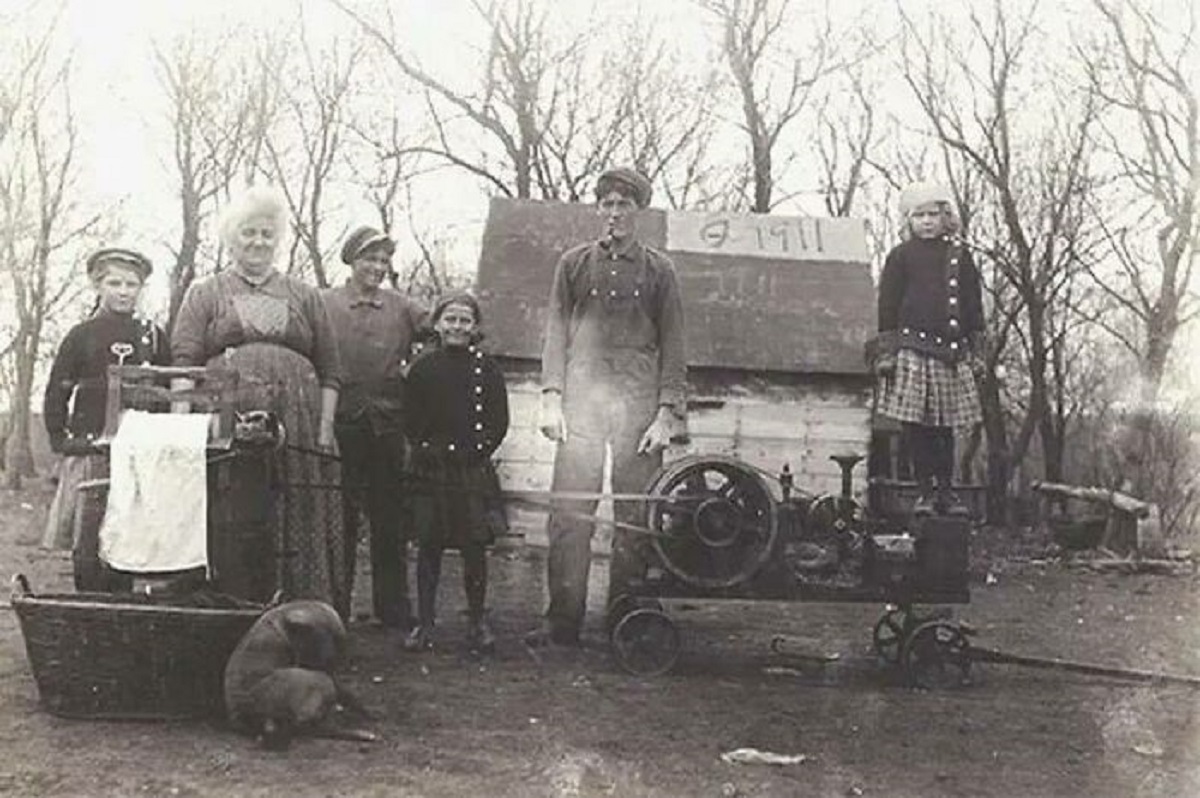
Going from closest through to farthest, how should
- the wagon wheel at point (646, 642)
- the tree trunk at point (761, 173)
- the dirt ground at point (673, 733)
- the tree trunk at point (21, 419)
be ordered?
the dirt ground at point (673, 733) < the wagon wheel at point (646, 642) < the tree trunk at point (21, 419) < the tree trunk at point (761, 173)

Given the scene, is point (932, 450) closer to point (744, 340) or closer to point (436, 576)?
point (436, 576)

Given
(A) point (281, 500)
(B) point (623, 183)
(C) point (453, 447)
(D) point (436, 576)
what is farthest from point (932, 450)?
(A) point (281, 500)

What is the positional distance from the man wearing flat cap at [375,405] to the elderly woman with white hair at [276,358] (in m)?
0.89

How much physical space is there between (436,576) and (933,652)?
217cm

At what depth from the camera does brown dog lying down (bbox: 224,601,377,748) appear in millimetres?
4199

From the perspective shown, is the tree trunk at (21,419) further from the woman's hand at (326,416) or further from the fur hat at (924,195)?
the fur hat at (924,195)

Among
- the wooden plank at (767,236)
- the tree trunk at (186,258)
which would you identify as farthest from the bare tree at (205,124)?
the wooden plank at (767,236)

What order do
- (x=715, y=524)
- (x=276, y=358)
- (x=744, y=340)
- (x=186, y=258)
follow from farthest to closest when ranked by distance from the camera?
(x=186, y=258)
(x=744, y=340)
(x=715, y=524)
(x=276, y=358)

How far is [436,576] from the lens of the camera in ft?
20.1

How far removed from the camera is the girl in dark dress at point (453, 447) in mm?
5973

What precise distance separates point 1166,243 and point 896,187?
7142mm

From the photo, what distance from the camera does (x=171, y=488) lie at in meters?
4.53

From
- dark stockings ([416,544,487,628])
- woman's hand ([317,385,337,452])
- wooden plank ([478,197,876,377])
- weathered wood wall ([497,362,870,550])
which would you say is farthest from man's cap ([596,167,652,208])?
weathered wood wall ([497,362,870,550])

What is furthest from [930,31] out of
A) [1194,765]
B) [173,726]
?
[173,726]
